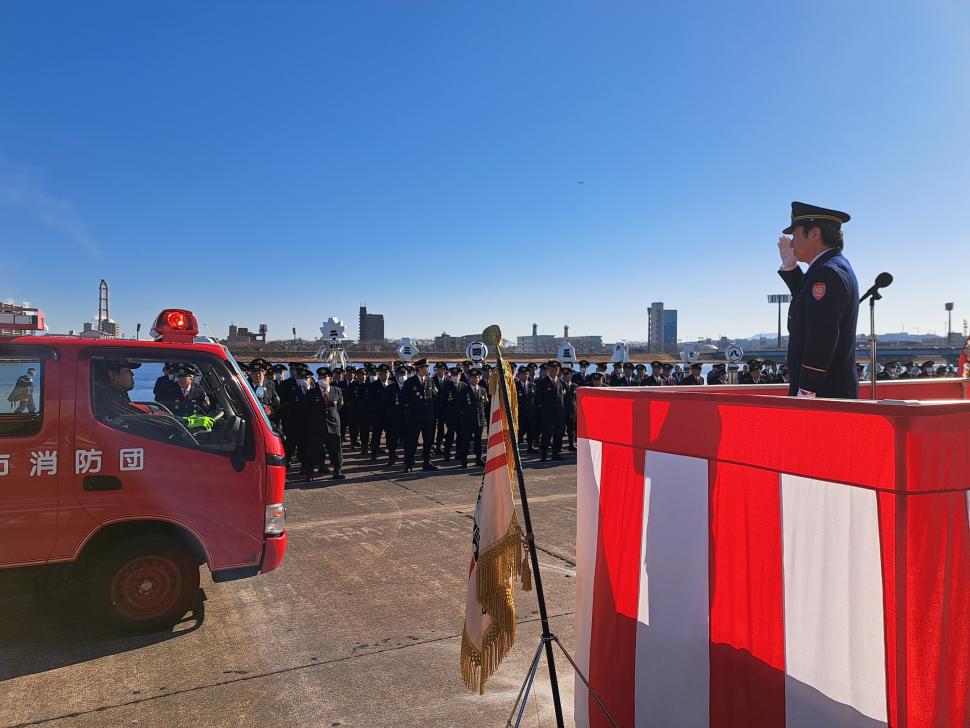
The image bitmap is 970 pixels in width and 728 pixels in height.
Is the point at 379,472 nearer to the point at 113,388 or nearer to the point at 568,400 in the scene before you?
the point at 568,400

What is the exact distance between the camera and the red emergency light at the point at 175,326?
4.54 metres

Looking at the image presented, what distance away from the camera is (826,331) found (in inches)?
115

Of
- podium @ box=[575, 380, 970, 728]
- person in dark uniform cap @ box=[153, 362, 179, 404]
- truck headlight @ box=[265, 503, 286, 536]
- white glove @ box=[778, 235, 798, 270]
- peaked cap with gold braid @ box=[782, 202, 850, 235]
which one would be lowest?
truck headlight @ box=[265, 503, 286, 536]

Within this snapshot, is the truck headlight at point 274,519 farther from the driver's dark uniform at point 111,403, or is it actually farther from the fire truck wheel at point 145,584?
the driver's dark uniform at point 111,403

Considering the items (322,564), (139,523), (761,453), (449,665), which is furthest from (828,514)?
(322,564)

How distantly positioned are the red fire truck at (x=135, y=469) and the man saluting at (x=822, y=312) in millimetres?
3392

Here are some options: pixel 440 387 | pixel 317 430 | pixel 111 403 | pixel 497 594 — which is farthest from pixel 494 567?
pixel 440 387

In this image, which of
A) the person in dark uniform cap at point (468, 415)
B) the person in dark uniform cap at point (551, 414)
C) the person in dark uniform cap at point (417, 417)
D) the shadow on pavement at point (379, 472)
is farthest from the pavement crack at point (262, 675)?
the person in dark uniform cap at point (551, 414)

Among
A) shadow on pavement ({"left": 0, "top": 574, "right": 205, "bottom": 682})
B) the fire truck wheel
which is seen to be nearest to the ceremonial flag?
the fire truck wheel

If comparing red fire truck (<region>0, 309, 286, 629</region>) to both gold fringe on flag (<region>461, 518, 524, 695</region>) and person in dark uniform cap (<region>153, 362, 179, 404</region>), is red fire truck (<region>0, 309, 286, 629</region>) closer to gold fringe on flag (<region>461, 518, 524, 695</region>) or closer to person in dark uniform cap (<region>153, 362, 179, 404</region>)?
person in dark uniform cap (<region>153, 362, 179, 404</region>)

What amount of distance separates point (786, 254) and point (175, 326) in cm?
398

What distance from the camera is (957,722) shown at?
1614mm

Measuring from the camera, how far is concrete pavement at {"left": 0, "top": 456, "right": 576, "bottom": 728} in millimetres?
3355

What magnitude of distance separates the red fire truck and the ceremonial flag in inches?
90.9
